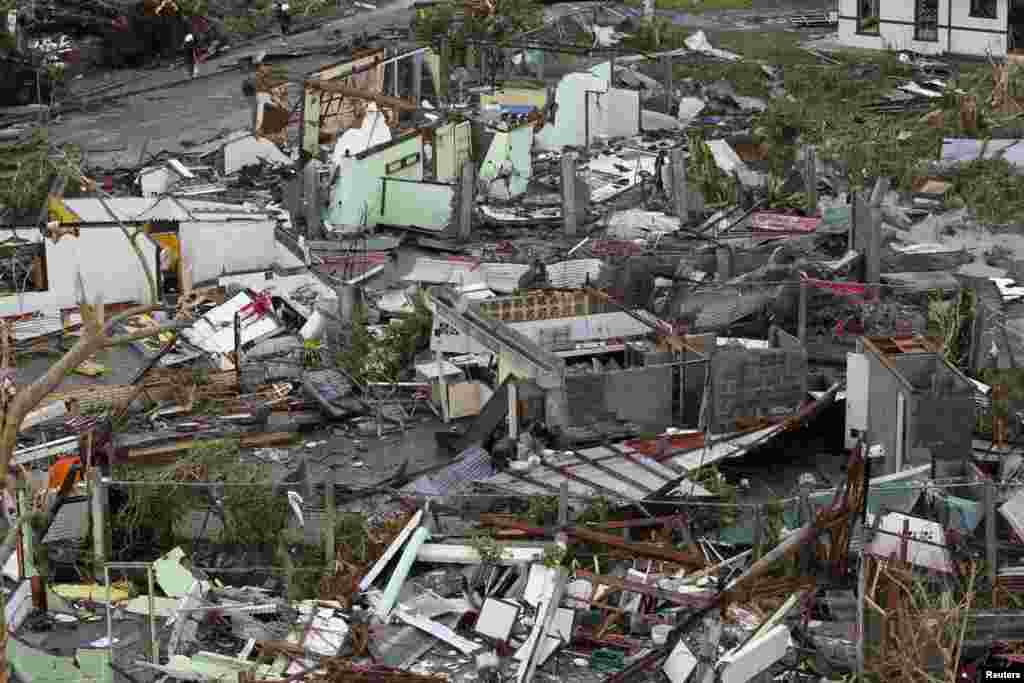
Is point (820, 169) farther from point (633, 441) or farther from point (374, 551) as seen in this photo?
point (374, 551)

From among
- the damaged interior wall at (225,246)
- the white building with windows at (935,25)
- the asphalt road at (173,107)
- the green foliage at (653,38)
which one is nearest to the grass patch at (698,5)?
the green foliage at (653,38)

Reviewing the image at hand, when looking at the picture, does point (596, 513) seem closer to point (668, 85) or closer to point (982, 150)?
point (982, 150)

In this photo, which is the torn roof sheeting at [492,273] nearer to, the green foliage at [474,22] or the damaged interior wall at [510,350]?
the damaged interior wall at [510,350]

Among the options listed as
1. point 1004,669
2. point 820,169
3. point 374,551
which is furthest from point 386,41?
point 1004,669

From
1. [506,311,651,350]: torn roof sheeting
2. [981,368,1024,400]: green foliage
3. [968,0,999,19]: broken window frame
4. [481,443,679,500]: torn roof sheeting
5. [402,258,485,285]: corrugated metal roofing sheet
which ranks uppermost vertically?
[968,0,999,19]: broken window frame

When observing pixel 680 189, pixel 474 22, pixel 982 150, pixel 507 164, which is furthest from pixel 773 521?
pixel 474 22

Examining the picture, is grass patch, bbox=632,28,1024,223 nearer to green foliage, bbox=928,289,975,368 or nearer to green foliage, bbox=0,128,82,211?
green foliage, bbox=928,289,975,368

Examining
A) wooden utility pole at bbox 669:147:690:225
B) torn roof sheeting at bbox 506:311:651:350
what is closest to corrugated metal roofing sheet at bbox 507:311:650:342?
torn roof sheeting at bbox 506:311:651:350
